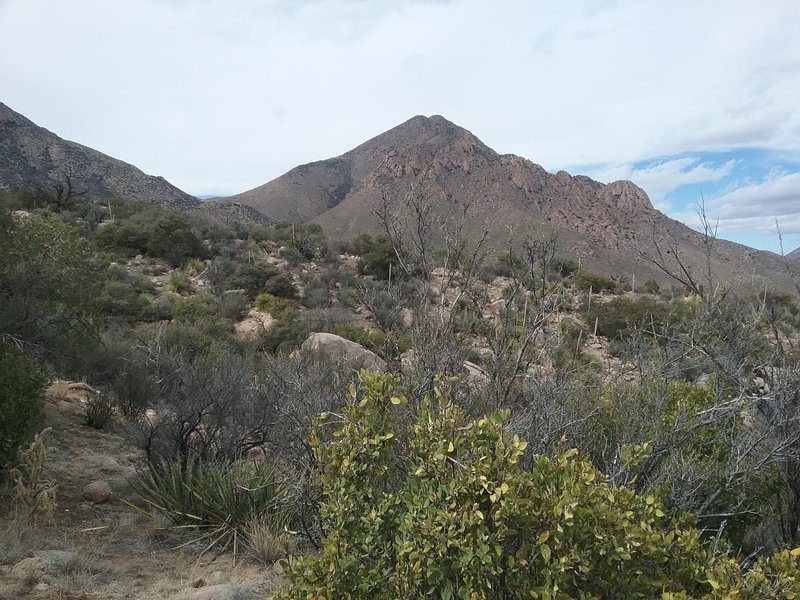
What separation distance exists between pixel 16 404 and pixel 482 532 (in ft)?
16.0

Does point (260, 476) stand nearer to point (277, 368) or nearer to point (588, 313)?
point (277, 368)

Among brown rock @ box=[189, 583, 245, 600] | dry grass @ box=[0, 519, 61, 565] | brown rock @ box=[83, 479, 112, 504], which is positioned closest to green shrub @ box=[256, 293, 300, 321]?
brown rock @ box=[83, 479, 112, 504]

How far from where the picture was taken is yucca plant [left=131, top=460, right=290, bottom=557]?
495cm

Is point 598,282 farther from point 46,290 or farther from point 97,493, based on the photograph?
point 97,493

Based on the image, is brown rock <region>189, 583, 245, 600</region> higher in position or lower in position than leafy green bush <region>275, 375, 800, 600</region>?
lower

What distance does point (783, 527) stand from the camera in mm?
4281

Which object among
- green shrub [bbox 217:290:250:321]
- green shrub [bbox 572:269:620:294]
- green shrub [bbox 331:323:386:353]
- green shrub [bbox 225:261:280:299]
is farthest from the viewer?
green shrub [bbox 572:269:620:294]

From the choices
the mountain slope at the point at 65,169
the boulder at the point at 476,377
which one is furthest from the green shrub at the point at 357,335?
the mountain slope at the point at 65,169

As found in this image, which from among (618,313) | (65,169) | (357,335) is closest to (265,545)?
(357,335)

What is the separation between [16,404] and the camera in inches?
204

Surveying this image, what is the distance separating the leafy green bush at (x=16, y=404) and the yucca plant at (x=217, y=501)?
1200 mm

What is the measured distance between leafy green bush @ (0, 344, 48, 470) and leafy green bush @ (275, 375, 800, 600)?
391cm

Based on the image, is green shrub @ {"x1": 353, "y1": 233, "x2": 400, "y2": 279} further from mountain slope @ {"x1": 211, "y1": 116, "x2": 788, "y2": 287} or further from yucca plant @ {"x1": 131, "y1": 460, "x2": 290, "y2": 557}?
yucca plant @ {"x1": 131, "y1": 460, "x2": 290, "y2": 557}

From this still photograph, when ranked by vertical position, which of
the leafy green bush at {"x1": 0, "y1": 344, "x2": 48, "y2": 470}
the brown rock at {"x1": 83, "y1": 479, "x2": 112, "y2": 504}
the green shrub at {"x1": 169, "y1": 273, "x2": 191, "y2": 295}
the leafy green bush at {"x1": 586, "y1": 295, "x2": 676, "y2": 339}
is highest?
the leafy green bush at {"x1": 586, "y1": 295, "x2": 676, "y2": 339}
